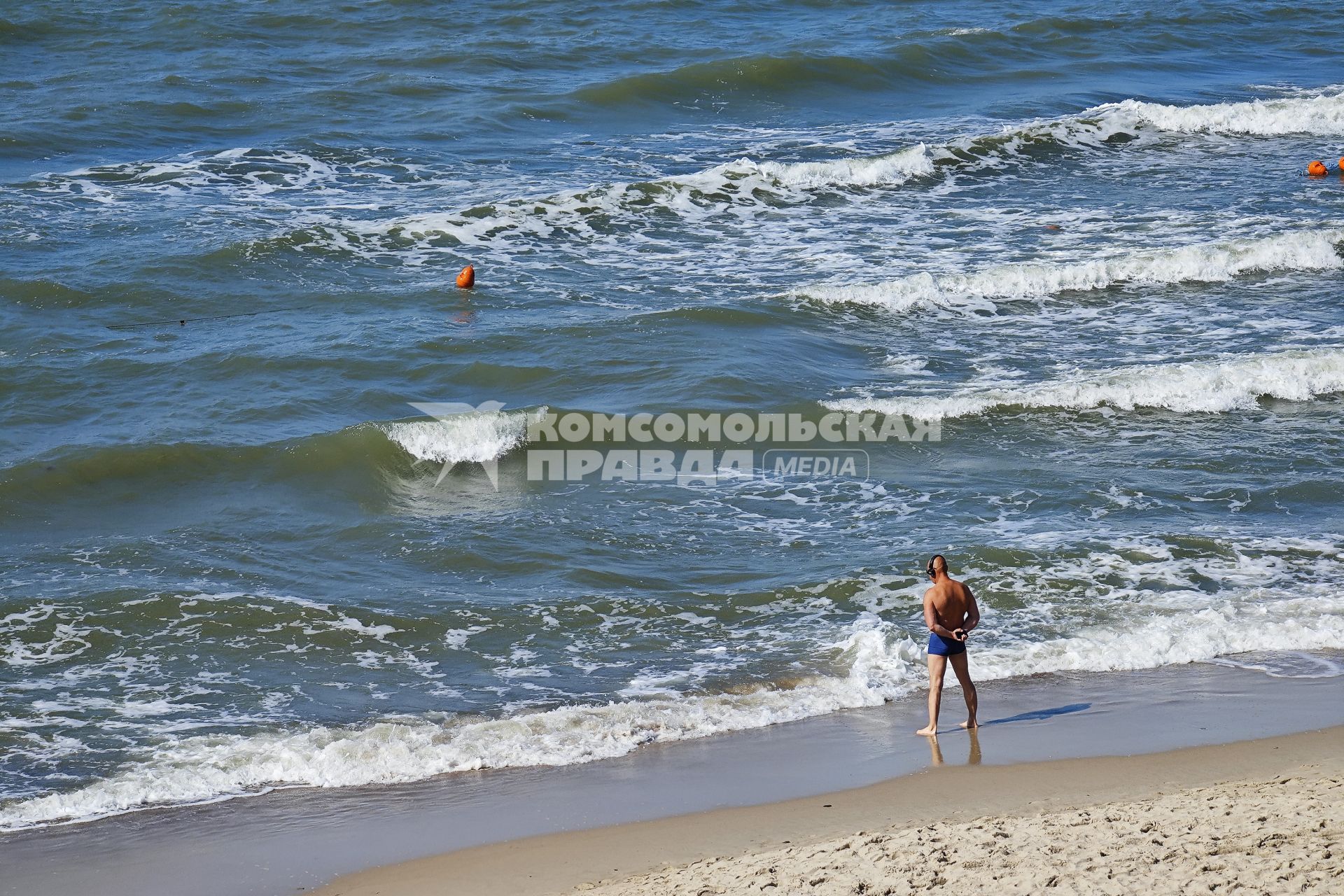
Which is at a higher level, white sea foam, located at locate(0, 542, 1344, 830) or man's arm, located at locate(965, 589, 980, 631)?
man's arm, located at locate(965, 589, 980, 631)

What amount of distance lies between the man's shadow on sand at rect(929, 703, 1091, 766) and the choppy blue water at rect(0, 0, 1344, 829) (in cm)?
73

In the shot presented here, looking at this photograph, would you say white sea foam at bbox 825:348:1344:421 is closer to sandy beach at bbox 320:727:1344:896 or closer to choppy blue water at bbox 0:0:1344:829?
choppy blue water at bbox 0:0:1344:829

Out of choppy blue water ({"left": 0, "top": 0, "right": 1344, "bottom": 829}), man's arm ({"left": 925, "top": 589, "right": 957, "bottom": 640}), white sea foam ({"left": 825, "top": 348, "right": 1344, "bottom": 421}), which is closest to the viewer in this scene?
man's arm ({"left": 925, "top": 589, "right": 957, "bottom": 640})

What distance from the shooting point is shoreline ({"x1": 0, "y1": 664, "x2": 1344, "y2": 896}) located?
7047 mm

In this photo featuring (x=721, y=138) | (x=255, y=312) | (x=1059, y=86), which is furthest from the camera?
(x=1059, y=86)

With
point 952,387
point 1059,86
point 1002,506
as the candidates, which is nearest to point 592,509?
point 1002,506

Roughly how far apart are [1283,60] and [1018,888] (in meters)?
29.9

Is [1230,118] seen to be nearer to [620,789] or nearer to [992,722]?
[992,722]

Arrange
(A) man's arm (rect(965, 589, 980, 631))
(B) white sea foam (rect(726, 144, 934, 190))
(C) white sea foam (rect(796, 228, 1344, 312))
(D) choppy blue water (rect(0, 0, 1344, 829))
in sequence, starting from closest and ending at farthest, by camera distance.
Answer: (A) man's arm (rect(965, 589, 980, 631))
(D) choppy blue water (rect(0, 0, 1344, 829))
(C) white sea foam (rect(796, 228, 1344, 312))
(B) white sea foam (rect(726, 144, 934, 190))

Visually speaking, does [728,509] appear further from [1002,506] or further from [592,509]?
[1002,506]

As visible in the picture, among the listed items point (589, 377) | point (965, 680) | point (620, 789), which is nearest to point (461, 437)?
point (589, 377)

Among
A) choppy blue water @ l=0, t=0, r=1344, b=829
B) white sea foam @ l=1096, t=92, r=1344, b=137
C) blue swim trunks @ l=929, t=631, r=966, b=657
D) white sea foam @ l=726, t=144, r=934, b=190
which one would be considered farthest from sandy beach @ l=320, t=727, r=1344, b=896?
white sea foam @ l=1096, t=92, r=1344, b=137

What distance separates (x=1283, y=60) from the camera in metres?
31.0

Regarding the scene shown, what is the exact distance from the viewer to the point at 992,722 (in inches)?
336
